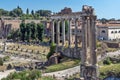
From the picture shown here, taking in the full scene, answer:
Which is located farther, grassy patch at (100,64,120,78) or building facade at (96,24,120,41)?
building facade at (96,24,120,41)

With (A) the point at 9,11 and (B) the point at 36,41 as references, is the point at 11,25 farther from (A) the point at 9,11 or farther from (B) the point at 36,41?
(A) the point at 9,11

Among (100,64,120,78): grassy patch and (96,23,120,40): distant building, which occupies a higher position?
(96,23,120,40): distant building

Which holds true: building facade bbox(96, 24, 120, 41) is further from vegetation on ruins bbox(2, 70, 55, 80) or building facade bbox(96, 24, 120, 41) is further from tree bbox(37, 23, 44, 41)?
vegetation on ruins bbox(2, 70, 55, 80)

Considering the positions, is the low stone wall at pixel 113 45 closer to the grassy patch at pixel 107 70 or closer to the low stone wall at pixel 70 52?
the low stone wall at pixel 70 52

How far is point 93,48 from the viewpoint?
28.0 meters

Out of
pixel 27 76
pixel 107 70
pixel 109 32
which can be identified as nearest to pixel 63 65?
pixel 107 70

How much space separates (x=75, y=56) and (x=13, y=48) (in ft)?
104

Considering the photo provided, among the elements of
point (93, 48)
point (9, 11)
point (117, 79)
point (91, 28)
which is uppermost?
point (9, 11)

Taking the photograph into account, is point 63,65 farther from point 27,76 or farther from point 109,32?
point 109,32

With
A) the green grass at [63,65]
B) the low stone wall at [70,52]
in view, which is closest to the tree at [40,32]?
the low stone wall at [70,52]

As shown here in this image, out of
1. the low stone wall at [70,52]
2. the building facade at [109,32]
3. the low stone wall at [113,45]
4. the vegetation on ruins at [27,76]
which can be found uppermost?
the building facade at [109,32]

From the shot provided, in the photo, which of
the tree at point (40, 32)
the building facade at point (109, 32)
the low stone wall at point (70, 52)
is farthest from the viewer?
the tree at point (40, 32)

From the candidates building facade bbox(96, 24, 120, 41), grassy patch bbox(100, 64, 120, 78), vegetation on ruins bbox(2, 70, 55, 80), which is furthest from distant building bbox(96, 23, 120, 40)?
vegetation on ruins bbox(2, 70, 55, 80)

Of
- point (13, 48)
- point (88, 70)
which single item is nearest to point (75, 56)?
point (88, 70)
